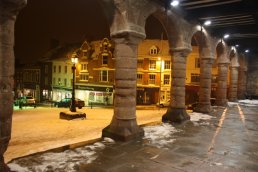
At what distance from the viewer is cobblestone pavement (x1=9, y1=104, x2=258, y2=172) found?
4504 mm

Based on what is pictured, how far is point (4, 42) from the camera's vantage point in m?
3.59

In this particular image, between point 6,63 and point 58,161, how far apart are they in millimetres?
2148

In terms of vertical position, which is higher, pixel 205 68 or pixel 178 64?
pixel 205 68

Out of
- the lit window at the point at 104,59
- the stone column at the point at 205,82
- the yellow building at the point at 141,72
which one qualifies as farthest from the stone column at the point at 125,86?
the lit window at the point at 104,59

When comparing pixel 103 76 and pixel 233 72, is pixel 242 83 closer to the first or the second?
pixel 233 72

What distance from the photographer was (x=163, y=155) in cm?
527

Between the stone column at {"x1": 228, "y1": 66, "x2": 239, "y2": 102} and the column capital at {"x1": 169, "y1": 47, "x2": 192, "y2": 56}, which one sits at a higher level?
the column capital at {"x1": 169, "y1": 47, "x2": 192, "y2": 56}

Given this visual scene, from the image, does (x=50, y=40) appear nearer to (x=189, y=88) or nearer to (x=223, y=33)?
(x=189, y=88)

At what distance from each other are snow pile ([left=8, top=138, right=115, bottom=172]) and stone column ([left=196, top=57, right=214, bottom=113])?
835 centimetres

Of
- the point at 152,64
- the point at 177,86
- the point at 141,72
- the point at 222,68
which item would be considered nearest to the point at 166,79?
the point at 152,64

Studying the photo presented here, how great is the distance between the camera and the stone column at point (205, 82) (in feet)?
40.0

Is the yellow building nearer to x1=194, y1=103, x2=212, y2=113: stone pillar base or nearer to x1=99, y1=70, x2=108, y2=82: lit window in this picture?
x1=99, y1=70, x2=108, y2=82: lit window

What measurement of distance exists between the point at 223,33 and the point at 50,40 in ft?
113

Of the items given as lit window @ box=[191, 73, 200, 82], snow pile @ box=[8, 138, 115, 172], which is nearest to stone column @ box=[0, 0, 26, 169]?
snow pile @ box=[8, 138, 115, 172]
